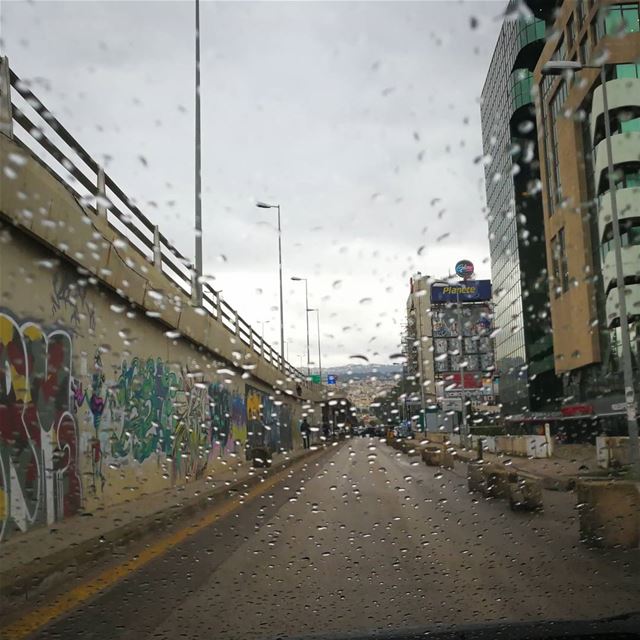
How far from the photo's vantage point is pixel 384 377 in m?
10.2

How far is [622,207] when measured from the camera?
10984 mm

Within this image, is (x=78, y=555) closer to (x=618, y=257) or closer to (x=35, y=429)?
(x=35, y=429)

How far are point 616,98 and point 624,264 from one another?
2431 mm

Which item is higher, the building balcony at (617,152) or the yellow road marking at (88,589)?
the building balcony at (617,152)

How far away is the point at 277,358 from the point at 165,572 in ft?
56.3

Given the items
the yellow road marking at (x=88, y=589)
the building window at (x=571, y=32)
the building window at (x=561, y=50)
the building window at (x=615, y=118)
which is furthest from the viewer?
the building window at (x=615, y=118)

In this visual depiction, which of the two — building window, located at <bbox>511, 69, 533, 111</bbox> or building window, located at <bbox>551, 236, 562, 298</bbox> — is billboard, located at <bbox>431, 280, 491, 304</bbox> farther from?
building window, located at <bbox>511, 69, 533, 111</bbox>

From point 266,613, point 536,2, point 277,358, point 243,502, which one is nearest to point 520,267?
point 536,2

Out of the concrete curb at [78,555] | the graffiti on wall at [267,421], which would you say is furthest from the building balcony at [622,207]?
the graffiti on wall at [267,421]

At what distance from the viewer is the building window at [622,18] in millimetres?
7479

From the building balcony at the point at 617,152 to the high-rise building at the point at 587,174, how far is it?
0.06 feet

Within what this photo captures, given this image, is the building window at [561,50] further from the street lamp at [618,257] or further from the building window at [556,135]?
the building window at [556,135]

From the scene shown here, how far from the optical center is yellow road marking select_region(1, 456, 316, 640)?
5.00 meters

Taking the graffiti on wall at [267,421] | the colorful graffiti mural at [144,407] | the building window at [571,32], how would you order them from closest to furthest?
the building window at [571,32], the colorful graffiti mural at [144,407], the graffiti on wall at [267,421]
